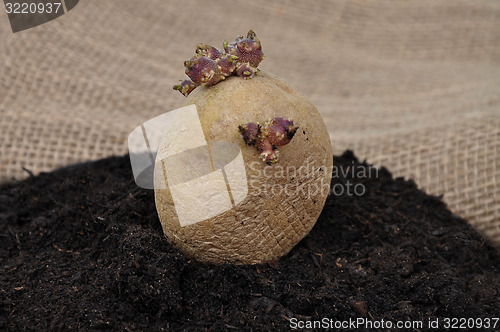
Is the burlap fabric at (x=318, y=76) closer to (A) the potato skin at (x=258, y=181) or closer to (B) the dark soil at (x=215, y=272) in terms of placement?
(B) the dark soil at (x=215, y=272)

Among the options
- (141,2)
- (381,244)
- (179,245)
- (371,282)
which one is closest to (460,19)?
(141,2)

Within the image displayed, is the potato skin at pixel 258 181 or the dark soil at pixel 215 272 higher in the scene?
the potato skin at pixel 258 181

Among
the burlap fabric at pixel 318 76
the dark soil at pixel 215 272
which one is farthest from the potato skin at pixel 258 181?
the burlap fabric at pixel 318 76

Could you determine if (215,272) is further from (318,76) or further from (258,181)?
(318,76)

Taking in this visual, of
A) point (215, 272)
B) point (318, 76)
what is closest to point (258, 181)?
point (215, 272)

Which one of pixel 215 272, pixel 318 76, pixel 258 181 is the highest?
pixel 258 181

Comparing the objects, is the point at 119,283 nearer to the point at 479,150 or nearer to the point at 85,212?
the point at 85,212
